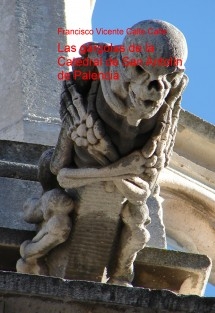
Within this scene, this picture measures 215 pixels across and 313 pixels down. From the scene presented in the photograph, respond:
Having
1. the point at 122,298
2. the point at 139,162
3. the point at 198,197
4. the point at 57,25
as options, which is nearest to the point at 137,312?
the point at 122,298

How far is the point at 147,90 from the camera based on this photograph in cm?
990

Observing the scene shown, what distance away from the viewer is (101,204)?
10.4 m

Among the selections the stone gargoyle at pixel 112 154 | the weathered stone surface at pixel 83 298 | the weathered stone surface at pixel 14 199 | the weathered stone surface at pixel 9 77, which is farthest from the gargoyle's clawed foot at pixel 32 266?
the weathered stone surface at pixel 9 77

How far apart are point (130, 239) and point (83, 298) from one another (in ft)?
3.53

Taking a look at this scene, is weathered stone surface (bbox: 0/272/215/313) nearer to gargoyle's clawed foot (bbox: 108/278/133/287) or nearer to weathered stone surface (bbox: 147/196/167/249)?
gargoyle's clawed foot (bbox: 108/278/133/287)

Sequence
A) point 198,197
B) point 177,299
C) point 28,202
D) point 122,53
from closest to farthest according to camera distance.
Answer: point 177,299, point 122,53, point 28,202, point 198,197

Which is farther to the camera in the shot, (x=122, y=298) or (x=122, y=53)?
(x=122, y=53)

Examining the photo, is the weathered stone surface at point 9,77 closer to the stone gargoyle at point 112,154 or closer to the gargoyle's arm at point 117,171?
the stone gargoyle at point 112,154

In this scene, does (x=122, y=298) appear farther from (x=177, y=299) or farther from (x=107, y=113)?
(x=107, y=113)

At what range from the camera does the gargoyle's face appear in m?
9.90

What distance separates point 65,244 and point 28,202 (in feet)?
1.53

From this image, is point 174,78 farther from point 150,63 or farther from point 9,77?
point 9,77

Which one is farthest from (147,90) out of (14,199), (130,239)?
(14,199)

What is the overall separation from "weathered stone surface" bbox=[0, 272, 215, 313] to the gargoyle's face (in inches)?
35.1
